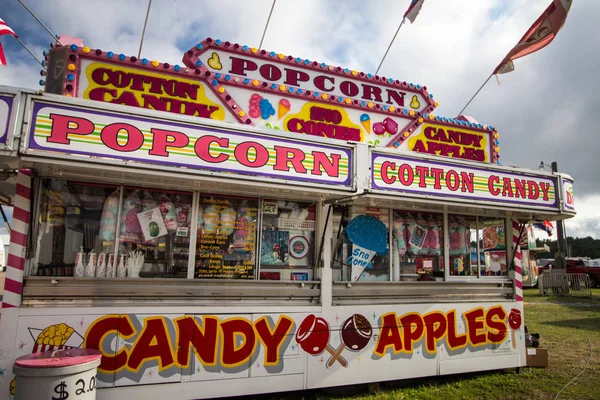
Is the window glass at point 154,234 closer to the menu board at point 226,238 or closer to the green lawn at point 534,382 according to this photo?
the menu board at point 226,238

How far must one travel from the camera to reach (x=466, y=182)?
257 inches

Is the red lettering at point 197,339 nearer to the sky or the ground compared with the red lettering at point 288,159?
nearer to the ground

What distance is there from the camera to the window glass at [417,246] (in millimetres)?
7285

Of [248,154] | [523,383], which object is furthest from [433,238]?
[248,154]

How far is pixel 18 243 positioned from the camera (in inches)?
196

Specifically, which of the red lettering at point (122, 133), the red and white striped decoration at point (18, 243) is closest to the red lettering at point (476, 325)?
the red lettering at point (122, 133)

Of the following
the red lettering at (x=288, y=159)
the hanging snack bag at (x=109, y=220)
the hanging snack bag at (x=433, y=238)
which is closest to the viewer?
the red lettering at (x=288, y=159)

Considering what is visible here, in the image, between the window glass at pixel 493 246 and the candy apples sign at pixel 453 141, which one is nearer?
the candy apples sign at pixel 453 141

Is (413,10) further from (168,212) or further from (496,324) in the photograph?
(496,324)

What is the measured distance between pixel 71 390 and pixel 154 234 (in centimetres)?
213

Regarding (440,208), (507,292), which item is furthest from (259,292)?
(507,292)

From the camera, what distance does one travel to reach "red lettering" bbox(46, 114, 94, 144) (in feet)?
14.4

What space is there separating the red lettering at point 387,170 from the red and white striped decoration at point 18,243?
4.41 m

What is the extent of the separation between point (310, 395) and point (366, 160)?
136 inches
